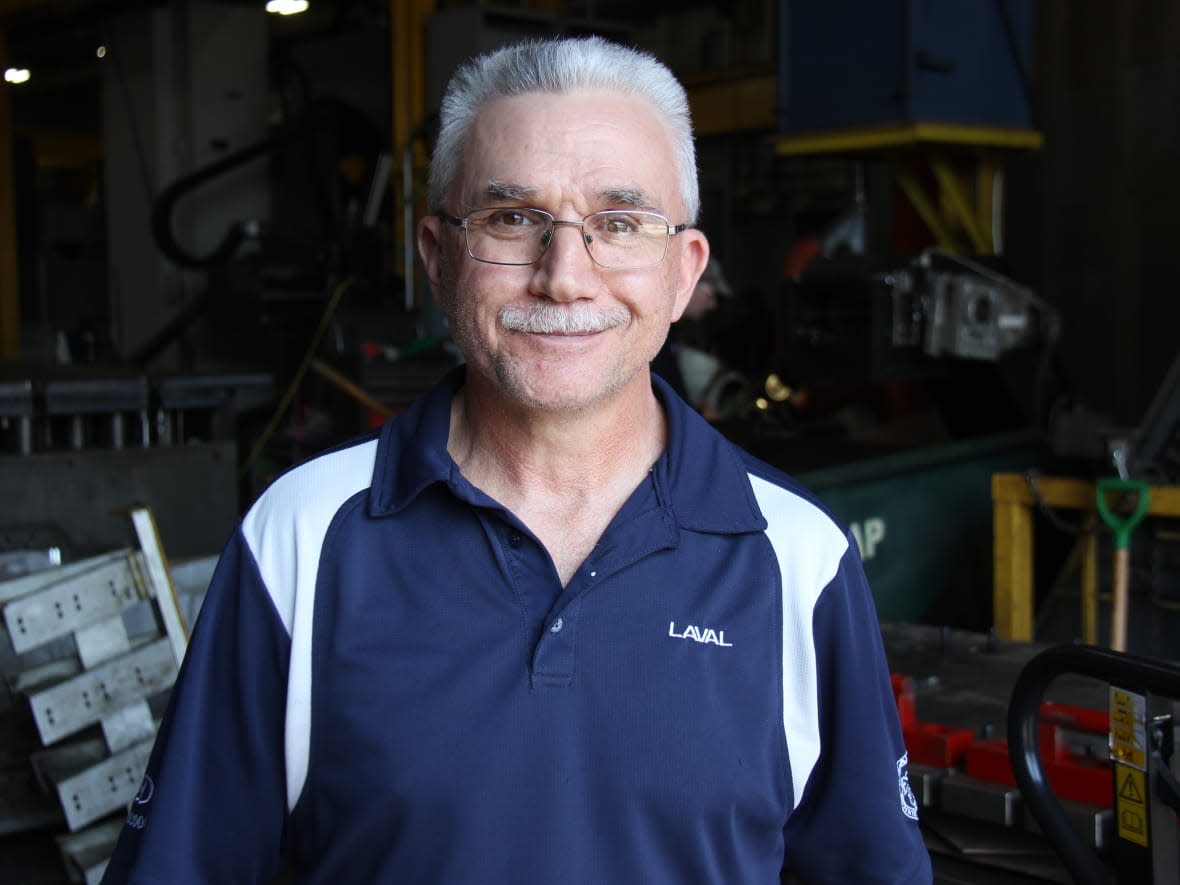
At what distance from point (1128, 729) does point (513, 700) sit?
76cm

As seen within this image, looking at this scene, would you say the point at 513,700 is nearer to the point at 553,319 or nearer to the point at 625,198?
the point at 553,319

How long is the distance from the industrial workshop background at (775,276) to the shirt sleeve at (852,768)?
113 centimetres

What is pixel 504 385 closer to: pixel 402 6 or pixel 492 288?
pixel 492 288

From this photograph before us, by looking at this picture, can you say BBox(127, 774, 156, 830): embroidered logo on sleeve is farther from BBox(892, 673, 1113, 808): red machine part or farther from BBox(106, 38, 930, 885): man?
BBox(892, 673, 1113, 808): red machine part

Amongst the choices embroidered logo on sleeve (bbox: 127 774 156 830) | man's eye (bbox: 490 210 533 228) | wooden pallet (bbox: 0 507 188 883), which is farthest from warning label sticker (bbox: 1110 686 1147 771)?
wooden pallet (bbox: 0 507 188 883)

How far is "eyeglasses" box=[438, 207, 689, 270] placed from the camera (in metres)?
1.16

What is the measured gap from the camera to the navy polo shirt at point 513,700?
42.4 inches

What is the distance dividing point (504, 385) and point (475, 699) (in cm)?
27

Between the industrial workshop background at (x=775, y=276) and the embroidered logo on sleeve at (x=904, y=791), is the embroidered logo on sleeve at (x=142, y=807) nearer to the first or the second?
the embroidered logo on sleeve at (x=904, y=791)

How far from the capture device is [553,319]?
115 centimetres

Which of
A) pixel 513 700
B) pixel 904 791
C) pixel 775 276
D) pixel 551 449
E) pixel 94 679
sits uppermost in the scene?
pixel 775 276

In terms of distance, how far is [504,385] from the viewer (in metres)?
1.17

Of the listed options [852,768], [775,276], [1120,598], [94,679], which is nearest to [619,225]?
[852,768]

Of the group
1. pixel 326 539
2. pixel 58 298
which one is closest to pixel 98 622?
pixel 326 539
